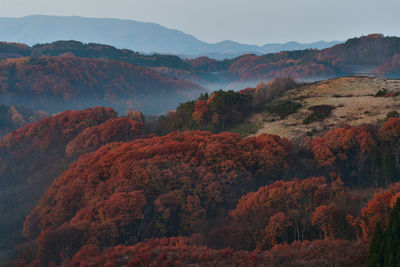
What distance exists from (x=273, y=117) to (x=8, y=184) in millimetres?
58814

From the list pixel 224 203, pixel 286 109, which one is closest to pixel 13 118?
pixel 286 109

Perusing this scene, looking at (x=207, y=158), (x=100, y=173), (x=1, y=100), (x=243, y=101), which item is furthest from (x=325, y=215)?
(x=1, y=100)

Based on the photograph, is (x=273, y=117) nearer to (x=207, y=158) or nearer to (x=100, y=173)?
(x=207, y=158)

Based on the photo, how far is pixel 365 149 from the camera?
32.1 m

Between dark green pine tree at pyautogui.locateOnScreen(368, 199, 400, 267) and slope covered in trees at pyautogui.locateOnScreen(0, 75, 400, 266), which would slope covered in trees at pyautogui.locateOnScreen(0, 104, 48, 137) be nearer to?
slope covered in trees at pyautogui.locateOnScreen(0, 75, 400, 266)

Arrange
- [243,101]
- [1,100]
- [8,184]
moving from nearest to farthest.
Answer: [243,101]
[8,184]
[1,100]

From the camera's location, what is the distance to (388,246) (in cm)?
1284

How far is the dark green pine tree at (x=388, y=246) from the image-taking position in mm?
12633

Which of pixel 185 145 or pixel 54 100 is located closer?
pixel 185 145

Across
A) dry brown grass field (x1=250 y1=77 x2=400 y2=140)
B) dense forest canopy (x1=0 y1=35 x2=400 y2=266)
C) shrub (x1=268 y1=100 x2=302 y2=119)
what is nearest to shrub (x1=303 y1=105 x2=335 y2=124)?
dense forest canopy (x1=0 y1=35 x2=400 y2=266)

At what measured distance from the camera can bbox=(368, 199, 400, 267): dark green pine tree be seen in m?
12.6

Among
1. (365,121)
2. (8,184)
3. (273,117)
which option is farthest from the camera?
(8,184)

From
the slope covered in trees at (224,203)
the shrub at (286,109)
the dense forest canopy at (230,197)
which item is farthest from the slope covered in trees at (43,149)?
the shrub at (286,109)

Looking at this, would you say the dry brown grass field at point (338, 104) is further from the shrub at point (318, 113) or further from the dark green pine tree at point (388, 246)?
the dark green pine tree at point (388, 246)
